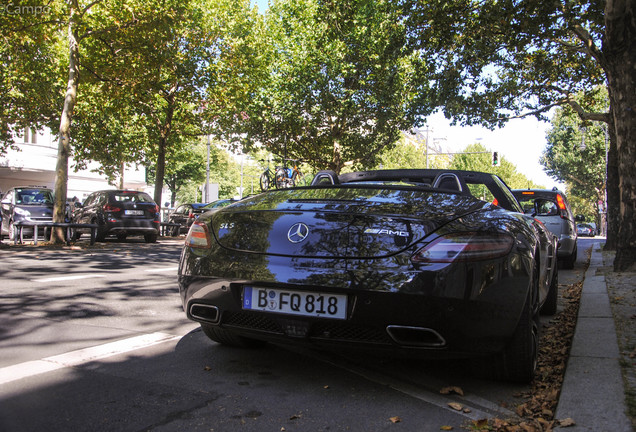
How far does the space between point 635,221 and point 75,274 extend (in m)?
8.70

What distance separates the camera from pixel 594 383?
319 cm

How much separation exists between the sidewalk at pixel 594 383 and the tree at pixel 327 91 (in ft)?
78.0

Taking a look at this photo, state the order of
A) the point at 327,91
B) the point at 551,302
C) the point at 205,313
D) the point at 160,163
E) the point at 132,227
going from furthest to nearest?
1. the point at 327,91
2. the point at 160,163
3. the point at 132,227
4. the point at 551,302
5. the point at 205,313

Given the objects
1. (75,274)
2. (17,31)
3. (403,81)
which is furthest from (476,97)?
(75,274)

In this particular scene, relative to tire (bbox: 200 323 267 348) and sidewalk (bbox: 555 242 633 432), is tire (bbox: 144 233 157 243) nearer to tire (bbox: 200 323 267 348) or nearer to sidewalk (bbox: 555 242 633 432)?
tire (bbox: 200 323 267 348)

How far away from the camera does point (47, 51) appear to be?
2353 centimetres

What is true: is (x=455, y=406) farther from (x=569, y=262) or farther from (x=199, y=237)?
(x=569, y=262)

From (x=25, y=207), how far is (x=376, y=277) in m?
17.6

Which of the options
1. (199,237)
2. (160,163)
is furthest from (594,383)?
(160,163)

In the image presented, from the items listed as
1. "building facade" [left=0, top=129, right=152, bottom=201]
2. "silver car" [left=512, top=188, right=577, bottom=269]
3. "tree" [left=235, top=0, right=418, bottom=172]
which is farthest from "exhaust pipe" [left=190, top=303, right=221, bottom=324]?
"building facade" [left=0, top=129, right=152, bottom=201]

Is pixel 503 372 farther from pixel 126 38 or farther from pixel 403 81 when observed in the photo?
pixel 403 81

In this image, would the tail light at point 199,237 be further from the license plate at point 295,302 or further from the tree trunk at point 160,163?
the tree trunk at point 160,163

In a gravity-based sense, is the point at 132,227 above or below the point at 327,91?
below

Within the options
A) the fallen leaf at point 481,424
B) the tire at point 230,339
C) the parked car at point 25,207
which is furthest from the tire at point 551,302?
the parked car at point 25,207
